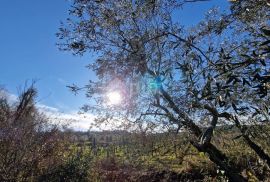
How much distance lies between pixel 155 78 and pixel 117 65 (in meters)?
2.68

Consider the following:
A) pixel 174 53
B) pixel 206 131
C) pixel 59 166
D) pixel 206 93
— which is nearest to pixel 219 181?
pixel 206 131

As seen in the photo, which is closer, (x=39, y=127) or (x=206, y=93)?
(x=206, y=93)

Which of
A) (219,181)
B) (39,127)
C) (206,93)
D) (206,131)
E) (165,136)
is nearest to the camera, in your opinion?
(206,93)

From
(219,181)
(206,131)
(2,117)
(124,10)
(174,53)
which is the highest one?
(124,10)

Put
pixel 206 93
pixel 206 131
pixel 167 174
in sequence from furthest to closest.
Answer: pixel 167 174, pixel 206 131, pixel 206 93

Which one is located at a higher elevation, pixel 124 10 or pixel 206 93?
pixel 124 10

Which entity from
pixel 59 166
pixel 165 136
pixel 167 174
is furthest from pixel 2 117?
pixel 167 174

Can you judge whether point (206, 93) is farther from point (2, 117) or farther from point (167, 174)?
point (167, 174)

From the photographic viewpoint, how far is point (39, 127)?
52.1ft

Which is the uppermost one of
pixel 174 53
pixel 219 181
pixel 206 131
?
pixel 174 53

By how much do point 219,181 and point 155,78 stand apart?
14.9 ft

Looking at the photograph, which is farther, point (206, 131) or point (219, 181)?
point (219, 181)

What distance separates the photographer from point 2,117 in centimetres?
1545

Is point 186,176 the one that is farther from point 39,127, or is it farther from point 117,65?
point 117,65
